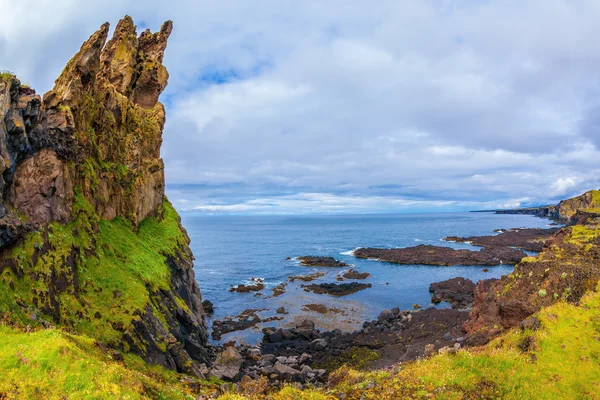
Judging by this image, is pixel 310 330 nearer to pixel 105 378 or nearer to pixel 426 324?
pixel 426 324

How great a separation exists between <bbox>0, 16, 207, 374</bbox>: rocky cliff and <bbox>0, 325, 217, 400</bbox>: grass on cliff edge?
5649 mm

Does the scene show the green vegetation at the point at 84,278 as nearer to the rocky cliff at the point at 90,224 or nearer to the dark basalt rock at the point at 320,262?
the rocky cliff at the point at 90,224

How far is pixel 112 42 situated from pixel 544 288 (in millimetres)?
61355

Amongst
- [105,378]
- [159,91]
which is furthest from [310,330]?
[159,91]

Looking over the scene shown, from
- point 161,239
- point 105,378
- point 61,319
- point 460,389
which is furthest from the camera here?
point 161,239

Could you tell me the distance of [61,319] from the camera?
77.5 feet

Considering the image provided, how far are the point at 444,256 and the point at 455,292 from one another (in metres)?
42.4

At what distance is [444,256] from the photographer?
108375mm

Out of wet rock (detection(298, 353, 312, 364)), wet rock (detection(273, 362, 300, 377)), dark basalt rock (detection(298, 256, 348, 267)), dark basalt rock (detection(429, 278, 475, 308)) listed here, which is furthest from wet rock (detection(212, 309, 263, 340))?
dark basalt rock (detection(298, 256, 348, 267))

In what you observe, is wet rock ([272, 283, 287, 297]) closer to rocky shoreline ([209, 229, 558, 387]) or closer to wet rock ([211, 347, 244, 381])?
rocky shoreline ([209, 229, 558, 387])

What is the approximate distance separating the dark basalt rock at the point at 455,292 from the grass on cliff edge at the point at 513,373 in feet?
146

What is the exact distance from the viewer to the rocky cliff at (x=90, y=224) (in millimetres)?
24156

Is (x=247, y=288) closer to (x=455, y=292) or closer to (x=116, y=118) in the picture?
(x=455, y=292)

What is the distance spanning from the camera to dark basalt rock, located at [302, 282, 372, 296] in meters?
72.5
